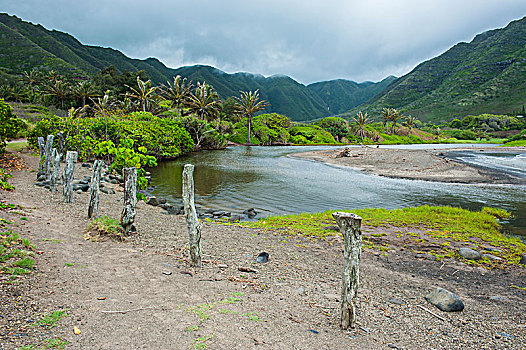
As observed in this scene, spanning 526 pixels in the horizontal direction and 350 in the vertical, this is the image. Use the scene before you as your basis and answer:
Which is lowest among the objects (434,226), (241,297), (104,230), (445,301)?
(434,226)

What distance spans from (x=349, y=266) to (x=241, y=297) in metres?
2.13

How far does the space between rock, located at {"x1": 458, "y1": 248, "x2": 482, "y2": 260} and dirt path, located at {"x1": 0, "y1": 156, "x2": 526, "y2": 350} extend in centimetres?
→ 61

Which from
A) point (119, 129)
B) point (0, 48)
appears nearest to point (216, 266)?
point (119, 129)

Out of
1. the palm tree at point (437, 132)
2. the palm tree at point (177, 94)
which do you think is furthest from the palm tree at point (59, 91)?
the palm tree at point (437, 132)

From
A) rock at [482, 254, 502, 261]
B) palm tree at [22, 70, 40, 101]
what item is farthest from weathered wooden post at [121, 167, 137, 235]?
palm tree at [22, 70, 40, 101]

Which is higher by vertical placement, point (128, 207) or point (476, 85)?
point (476, 85)

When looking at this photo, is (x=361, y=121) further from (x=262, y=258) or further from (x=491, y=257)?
(x=262, y=258)

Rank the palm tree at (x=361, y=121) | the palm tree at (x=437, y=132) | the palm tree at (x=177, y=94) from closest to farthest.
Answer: the palm tree at (x=177, y=94)
the palm tree at (x=361, y=121)
the palm tree at (x=437, y=132)

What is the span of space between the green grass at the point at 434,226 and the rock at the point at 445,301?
288 centimetres

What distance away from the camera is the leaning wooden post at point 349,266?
170 inches

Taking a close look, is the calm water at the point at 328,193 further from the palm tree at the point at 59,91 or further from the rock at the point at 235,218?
the palm tree at the point at 59,91

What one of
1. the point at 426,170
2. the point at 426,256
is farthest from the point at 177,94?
the point at 426,256

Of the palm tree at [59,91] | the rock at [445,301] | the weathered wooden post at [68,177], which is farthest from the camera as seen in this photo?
the palm tree at [59,91]

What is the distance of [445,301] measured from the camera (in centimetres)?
544
